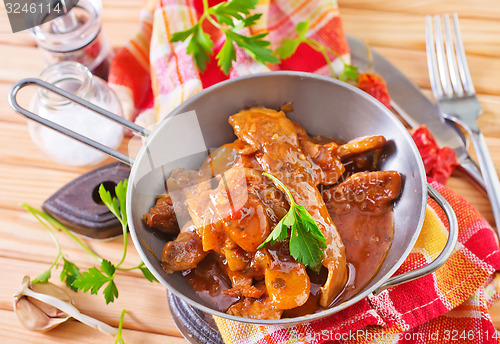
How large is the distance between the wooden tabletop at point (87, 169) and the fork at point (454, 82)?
8 centimetres

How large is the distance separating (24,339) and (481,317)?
1.69 metres

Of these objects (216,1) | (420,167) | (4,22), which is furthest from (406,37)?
(4,22)

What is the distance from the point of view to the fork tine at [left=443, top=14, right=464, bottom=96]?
2385 mm

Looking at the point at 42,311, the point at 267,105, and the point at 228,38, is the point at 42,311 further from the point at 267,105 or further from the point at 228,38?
the point at 228,38

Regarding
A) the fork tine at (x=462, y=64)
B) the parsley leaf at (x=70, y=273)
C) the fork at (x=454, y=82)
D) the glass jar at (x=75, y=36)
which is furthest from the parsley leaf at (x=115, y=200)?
the fork tine at (x=462, y=64)

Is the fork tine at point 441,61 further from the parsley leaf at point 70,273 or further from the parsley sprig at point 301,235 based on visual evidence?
the parsley leaf at point 70,273

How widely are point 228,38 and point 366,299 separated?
1109 mm

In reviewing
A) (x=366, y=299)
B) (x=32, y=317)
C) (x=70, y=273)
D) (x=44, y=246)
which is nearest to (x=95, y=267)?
(x=70, y=273)

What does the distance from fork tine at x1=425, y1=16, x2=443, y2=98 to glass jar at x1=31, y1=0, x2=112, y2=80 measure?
60.5 inches

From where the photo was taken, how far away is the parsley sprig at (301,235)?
1537mm

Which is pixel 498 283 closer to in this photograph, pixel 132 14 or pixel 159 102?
pixel 159 102

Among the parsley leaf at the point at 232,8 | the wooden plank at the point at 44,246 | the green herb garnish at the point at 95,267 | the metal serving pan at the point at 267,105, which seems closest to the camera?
the metal serving pan at the point at 267,105

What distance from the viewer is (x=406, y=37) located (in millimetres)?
2615

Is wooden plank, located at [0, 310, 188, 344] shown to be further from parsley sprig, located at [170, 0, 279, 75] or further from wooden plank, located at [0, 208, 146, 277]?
parsley sprig, located at [170, 0, 279, 75]
